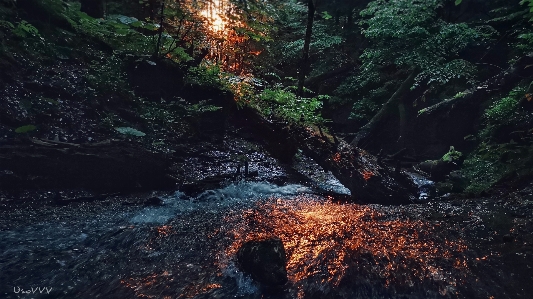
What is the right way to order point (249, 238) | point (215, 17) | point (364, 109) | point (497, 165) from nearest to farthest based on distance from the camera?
1. point (249, 238)
2. point (497, 165)
3. point (364, 109)
4. point (215, 17)

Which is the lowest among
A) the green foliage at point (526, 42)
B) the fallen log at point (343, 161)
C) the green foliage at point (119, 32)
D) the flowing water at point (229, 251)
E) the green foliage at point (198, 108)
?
the flowing water at point (229, 251)

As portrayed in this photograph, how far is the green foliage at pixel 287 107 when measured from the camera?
7906mm

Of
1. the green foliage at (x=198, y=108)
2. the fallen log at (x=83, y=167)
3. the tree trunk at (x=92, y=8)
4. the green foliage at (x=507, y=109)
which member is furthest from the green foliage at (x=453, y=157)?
the tree trunk at (x=92, y=8)

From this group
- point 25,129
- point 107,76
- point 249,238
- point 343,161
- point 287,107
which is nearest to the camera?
point 249,238

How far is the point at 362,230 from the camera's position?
446 cm

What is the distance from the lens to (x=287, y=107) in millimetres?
8336

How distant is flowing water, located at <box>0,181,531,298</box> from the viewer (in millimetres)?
3309

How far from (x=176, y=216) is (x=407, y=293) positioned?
3.38 meters

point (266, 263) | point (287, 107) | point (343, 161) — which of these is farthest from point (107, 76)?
point (266, 263)

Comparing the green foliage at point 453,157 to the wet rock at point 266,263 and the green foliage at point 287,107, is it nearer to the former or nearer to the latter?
the green foliage at point 287,107

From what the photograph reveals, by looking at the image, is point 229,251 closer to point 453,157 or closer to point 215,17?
point 453,157

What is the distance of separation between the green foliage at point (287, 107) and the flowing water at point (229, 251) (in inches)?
117

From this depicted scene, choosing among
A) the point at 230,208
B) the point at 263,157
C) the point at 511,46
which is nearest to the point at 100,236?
the point at 230,208

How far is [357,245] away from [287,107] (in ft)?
16.1
